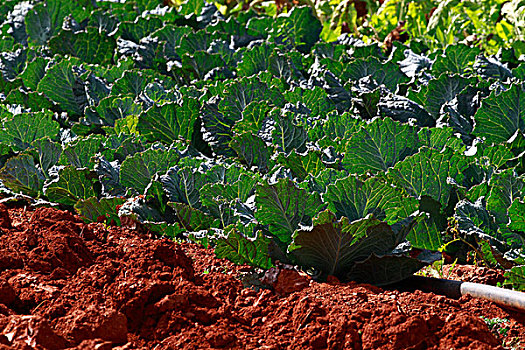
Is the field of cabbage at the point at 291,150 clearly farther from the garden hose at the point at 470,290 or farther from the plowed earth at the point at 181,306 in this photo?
the plowed earth at the point at 181,306

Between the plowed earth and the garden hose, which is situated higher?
the plowed earth

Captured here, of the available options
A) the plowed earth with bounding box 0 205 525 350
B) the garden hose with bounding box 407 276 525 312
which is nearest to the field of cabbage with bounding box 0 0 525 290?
the garden hose with bounding box 407 276 525 312

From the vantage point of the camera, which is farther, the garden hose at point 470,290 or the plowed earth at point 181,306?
the garden hose at point 470,290

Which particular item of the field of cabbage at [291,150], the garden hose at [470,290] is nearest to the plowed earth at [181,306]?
the garden hose at [470,290]

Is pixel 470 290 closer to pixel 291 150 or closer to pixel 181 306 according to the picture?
pixel 181 306

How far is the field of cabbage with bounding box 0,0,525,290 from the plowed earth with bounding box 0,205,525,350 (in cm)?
20

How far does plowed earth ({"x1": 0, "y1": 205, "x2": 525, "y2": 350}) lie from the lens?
186cm

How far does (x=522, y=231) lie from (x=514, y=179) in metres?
0.22

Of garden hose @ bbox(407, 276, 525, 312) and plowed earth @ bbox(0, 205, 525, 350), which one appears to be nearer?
plowed earth @ bbox(0, 205, 525, 350)

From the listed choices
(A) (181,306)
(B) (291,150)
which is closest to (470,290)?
(A) (181,306)

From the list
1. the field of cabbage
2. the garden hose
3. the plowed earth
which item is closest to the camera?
the plowed earth

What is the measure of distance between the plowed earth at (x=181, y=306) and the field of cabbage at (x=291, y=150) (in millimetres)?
200

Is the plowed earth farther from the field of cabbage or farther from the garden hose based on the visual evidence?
the field of cabbage

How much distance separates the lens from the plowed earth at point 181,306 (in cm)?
186
